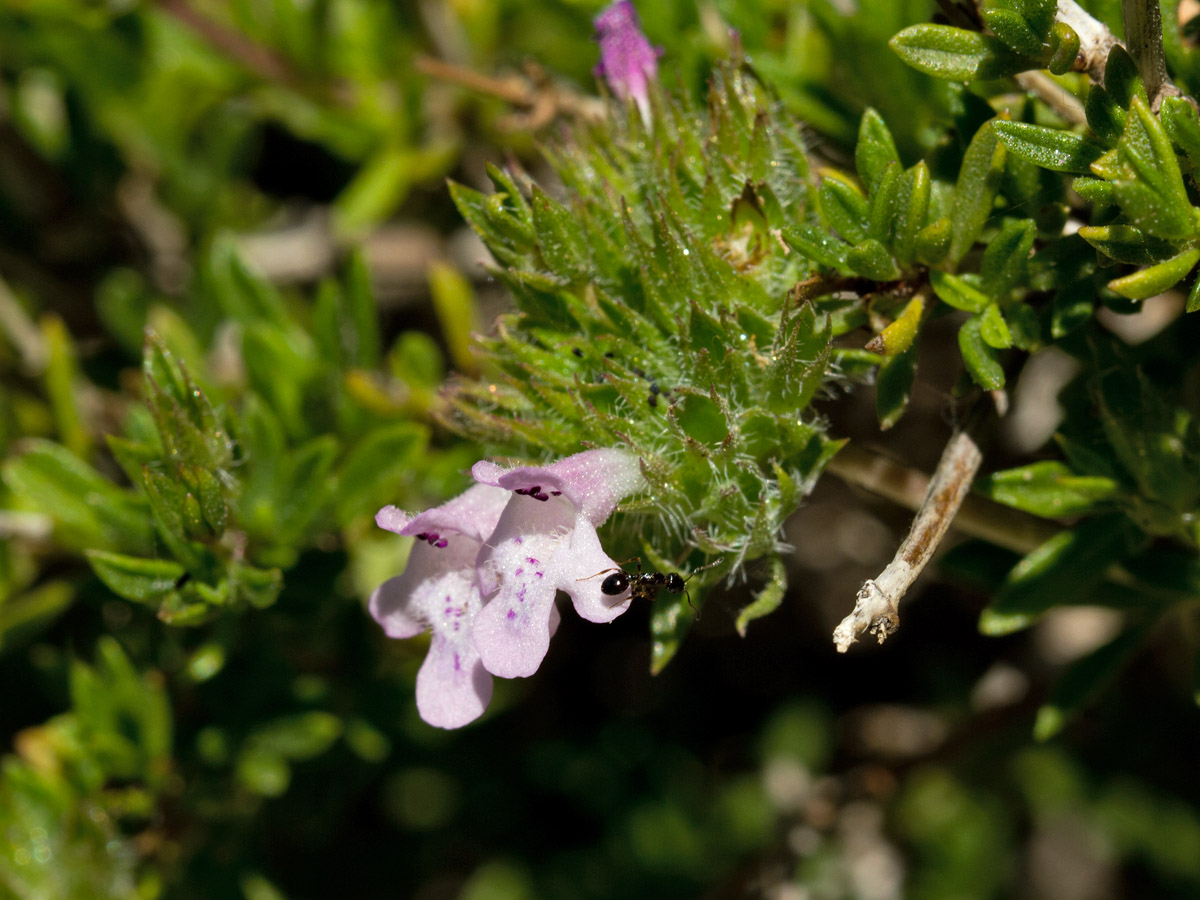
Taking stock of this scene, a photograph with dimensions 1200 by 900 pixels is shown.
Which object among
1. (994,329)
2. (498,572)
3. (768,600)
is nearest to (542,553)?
(498,572)

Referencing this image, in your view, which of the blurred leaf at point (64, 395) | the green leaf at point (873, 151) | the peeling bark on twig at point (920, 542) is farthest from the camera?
the blurred leaf at point (64, 395)

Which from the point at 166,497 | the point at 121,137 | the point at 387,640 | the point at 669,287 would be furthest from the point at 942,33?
the point at 121,137

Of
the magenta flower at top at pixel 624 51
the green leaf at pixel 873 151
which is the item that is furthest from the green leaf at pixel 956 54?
the magenta flower at top at pixel 624 51

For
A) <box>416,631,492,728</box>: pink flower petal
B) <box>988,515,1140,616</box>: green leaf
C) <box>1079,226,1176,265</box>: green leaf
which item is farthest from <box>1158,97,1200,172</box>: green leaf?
<box>416,631,492,728</box>: pink flower petal

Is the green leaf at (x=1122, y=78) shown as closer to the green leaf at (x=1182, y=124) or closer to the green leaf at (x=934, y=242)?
the green leaf at (x=1182, y=124)

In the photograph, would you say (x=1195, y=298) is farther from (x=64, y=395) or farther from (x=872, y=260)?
(x=64, y=395)
